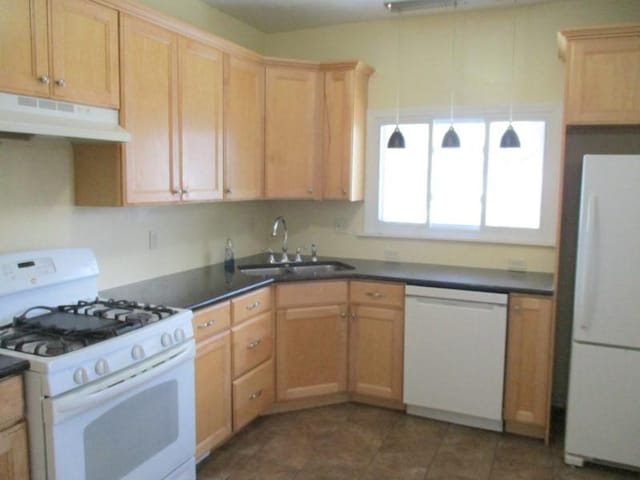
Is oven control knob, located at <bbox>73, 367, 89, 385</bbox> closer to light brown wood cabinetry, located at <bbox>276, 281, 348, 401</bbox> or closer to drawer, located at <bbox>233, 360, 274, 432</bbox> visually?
drawer, located at <bbox>233, 360, 274, 432</bbox>

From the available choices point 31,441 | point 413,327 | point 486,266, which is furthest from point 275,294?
point 31,441

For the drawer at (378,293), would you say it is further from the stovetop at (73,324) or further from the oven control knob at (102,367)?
the oven control knob at (102,367)

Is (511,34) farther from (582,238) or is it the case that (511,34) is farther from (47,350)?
(47,350)

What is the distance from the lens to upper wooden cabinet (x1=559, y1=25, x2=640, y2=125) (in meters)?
2.80

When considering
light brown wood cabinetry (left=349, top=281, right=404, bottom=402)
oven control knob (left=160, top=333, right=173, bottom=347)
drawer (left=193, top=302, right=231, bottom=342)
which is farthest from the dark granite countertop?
light brown wood cabinetry (left=349, top=281, right=404, bottom=402)

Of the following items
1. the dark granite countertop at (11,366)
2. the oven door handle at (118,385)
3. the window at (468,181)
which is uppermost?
the window at (468,181)

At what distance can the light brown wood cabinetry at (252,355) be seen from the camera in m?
3.04

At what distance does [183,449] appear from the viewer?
247 cm

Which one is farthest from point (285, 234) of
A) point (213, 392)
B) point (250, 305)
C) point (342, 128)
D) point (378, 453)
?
point (378, 453)

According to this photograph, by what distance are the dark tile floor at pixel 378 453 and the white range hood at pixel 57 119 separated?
1773mm

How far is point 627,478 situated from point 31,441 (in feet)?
9.30

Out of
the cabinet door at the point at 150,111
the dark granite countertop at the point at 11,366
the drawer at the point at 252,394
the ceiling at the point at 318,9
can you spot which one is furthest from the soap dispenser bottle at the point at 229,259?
the dark granite countertop at the point at 11,366

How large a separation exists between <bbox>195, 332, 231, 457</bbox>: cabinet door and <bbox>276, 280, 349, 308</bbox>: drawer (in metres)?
0.55

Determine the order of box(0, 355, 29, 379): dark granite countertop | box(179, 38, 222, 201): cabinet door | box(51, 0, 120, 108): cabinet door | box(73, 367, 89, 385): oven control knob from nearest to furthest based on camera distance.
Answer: box(0, 355, 29, 379): dark granite countertop
box(73, 367, 89, 385): oven control knob
box(51, 0, 120, 108): cabinet door
box(179, 38, 222, 201): cabinet door
